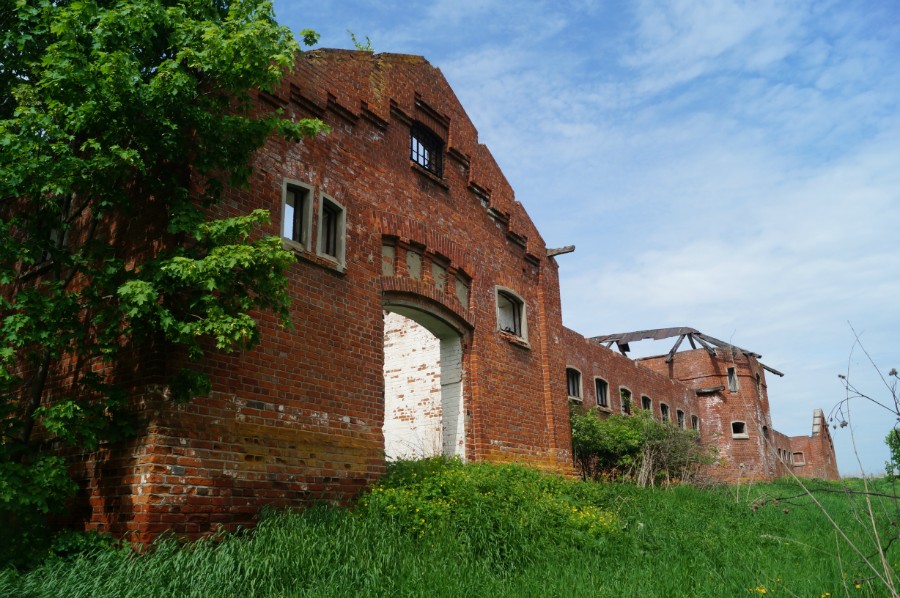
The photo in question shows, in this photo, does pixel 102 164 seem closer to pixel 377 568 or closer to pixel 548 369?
pixel 377 568

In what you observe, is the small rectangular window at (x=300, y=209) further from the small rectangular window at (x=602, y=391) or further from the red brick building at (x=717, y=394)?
the red brick building at (x=717, y=394)

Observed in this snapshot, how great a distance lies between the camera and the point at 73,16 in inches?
242

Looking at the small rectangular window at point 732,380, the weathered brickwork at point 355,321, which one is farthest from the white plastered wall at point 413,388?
the small rectangular window at point 732,380

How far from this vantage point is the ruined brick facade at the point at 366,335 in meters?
6.84

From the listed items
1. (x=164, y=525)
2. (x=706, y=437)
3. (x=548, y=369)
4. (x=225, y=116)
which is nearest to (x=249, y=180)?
(x=225, y=116)

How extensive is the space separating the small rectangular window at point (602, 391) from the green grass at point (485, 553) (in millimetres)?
11852

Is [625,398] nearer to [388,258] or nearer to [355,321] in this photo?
[388,258]

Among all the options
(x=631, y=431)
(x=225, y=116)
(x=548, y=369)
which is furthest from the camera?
(x=631, y=431)

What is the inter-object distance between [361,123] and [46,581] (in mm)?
7196

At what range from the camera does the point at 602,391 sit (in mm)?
22656

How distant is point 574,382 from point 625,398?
172 inches

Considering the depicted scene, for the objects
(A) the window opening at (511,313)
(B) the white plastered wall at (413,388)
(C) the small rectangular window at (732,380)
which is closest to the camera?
(B) the white plastered wall at (413,388)

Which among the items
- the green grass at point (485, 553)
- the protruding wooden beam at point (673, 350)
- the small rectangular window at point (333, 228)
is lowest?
the green grass at point (485, 553)

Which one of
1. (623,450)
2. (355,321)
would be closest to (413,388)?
(355,321)
